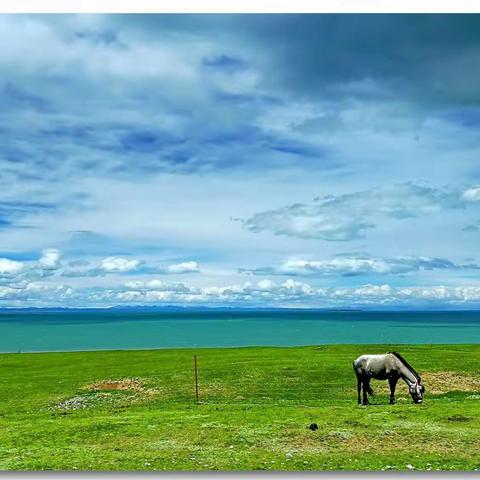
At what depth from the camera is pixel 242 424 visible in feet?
62.1

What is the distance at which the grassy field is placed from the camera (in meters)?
16.1

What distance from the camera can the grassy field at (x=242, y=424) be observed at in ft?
52.9

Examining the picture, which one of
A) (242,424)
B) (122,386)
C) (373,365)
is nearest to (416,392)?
(373,365)

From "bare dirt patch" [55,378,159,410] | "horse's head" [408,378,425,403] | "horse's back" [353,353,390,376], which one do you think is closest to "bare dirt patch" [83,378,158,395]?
"bare dirt patch" [55,378,159,410]

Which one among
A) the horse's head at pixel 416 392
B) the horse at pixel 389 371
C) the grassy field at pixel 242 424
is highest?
Answer: the horse at pixel 389 371

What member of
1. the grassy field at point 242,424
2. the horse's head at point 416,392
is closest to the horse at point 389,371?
the horse's head at point 416,392

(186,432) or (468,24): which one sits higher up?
(468,24)

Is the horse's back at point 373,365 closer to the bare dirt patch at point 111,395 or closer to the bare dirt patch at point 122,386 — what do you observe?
the bare dirt patch at point 111,395

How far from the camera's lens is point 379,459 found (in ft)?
51.8

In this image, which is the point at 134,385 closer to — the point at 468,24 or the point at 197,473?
the point at 197,473

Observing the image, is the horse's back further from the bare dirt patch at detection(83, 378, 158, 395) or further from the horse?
the bare dirt patch at detection(83, 378, 158, 395)
